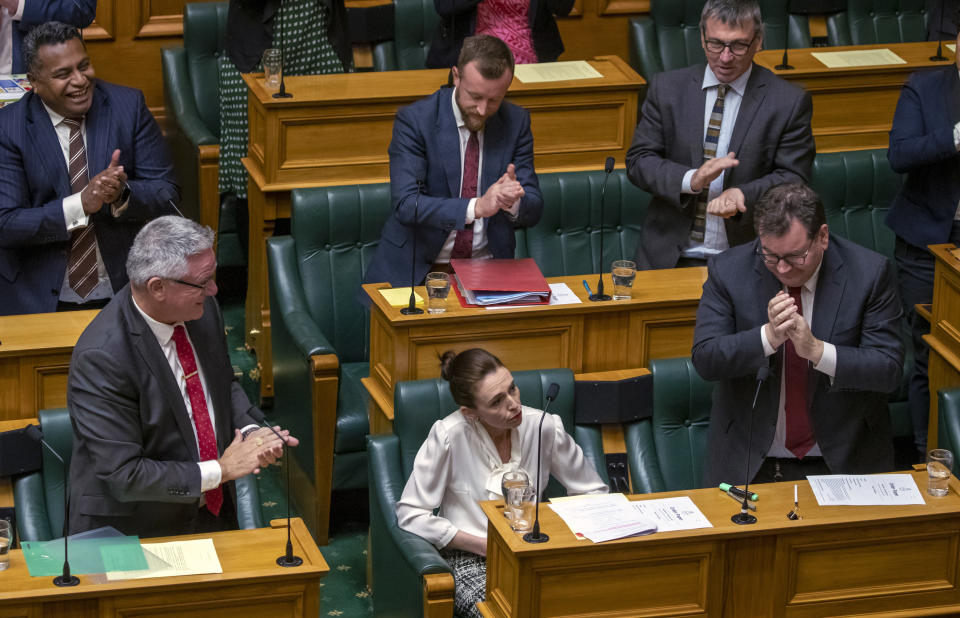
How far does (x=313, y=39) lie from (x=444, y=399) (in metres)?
1.92

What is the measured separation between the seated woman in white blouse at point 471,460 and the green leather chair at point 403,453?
81 mm

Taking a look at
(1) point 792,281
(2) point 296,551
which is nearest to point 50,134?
(2) point 296,551

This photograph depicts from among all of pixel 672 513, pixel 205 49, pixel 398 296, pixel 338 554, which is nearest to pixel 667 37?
pixel 205 49

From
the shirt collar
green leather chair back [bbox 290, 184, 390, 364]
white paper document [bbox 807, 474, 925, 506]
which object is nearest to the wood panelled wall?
green leather chair back [bbox 290, 184, 390, 364]

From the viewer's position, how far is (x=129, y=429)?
3.01 metres

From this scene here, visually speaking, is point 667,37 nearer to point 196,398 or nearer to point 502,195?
point 502,195

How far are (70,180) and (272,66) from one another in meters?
0.92

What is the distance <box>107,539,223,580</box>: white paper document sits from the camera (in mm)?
2844

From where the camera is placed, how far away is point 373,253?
15.3 ft

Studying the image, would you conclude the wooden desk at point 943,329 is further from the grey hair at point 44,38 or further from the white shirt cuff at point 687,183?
the grey hair at point 44,38

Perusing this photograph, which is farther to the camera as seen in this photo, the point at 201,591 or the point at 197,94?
the point at 197,94

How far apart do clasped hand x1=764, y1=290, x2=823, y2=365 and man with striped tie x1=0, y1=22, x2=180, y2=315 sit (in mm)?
1670

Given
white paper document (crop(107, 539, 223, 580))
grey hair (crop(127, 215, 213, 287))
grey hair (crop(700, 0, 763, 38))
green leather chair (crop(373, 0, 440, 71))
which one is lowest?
white paper document (crop(107, 539, 223, 580))

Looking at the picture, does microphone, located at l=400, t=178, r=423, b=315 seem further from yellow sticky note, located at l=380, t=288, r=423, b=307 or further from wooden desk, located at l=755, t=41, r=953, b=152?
wooden desk, located at l=755, t=41, r=953, b=152
